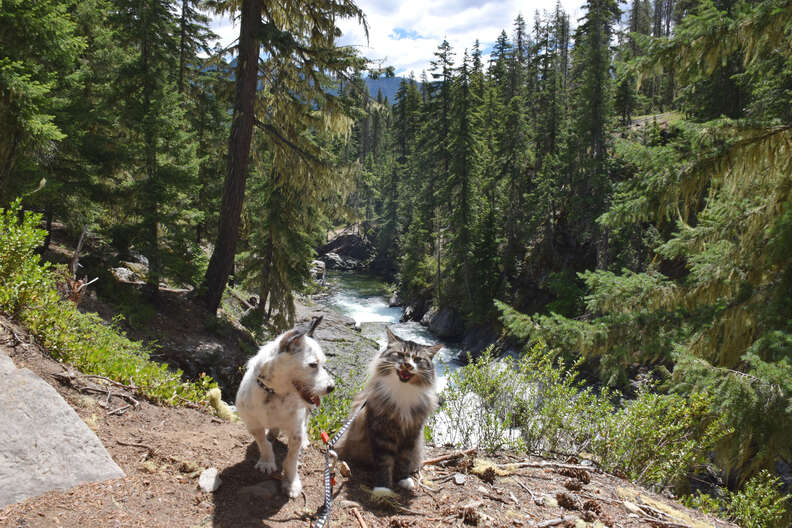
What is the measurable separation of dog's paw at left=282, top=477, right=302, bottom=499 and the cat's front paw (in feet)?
2.01

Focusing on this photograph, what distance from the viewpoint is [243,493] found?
3.22 m

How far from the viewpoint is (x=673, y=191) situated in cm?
596

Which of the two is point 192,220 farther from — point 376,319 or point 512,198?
point 512,198

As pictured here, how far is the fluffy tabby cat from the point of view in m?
3.71

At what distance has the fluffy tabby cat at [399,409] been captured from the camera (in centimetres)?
371

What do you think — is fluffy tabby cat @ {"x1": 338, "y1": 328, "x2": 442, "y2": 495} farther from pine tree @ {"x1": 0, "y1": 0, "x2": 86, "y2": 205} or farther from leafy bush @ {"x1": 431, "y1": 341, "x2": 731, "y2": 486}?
pine tree @ {"x1": 0, "y1": 0, "x2": 86, "y2": 205}

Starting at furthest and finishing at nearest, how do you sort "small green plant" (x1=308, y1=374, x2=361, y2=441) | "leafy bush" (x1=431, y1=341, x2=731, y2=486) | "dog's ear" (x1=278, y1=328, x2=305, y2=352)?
"leafy bush" (x1=431, y1=341, x2=731, y2=486), "small green plant" (x1=308, y1=374, x2=361, y2=441), "dog's ear" (x1=278, y1=328, x2=305, y2=352)

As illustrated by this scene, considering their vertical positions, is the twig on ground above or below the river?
above

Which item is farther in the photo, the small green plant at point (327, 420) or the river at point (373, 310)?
the river at point (373, 310)

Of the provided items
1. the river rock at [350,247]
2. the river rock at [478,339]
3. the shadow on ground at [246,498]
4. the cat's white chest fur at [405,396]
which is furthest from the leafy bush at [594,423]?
the river rock at [350,247]

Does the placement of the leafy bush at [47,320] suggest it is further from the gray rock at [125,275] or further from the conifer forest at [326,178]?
the gray rock at [125,275]

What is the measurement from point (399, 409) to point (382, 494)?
68cm

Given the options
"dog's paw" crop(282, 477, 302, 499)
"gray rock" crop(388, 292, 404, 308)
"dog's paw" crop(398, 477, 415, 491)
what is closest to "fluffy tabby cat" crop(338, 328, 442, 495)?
"dog's paw" crop(398, 477, 415, 491)

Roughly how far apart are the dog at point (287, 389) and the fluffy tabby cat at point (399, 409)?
70cm
